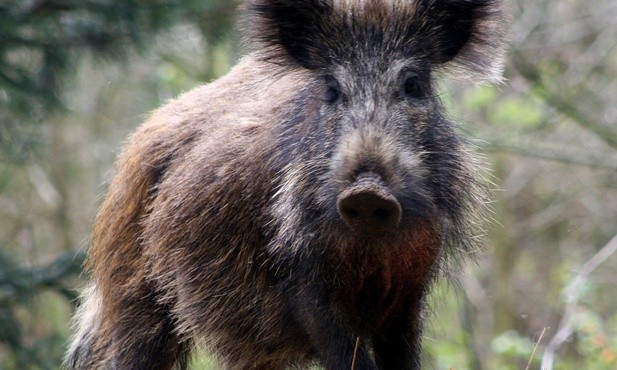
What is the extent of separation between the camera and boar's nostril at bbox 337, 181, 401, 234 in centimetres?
380

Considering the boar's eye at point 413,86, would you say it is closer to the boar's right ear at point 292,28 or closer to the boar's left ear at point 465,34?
the boar's left ear at point 465,34

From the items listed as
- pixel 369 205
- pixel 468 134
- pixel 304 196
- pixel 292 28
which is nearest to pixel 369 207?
pixel 369 205

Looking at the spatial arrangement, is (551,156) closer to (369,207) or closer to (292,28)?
(292,28)

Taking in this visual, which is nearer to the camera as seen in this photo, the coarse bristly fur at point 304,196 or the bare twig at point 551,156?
the coarse bristly fur at point 304,196

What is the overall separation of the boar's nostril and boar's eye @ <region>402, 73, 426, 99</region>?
2.51 ft

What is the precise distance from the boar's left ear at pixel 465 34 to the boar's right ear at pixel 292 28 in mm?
456

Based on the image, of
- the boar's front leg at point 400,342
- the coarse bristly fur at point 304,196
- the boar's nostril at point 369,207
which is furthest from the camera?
the boar's front leg at point 400,342

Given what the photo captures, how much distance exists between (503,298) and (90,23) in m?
6.37

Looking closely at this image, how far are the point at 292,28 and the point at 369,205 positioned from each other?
128 cm

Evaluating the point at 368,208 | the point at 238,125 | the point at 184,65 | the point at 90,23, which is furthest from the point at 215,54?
the point at 368,208

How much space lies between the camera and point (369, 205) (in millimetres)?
3842

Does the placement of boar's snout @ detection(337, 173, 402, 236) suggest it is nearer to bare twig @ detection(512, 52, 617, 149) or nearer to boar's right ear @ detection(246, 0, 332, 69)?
boar's right ear @ detection(246, 0, 332, 69)

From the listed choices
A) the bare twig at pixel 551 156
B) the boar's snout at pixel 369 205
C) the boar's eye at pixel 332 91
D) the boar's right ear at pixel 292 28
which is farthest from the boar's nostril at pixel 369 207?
the bare twig at pixel 551 156

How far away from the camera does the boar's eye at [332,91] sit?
4480 mm
